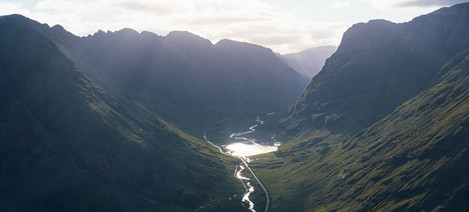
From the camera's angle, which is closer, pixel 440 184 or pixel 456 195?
pixel 456 195

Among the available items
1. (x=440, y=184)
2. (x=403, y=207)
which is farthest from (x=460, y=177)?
(x=403, y=207)

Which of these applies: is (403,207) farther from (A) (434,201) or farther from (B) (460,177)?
(B) (460,177)

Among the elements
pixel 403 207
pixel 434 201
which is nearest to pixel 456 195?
pixel 434 201

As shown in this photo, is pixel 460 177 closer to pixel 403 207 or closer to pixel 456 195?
pixel 456 195

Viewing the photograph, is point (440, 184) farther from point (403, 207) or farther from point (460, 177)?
point (403, 207)

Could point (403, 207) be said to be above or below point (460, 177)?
below

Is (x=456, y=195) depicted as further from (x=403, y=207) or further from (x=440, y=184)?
(x=403, y=207)
